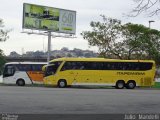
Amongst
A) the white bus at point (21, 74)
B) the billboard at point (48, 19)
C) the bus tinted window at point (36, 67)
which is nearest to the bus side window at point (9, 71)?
the white bus at point (21, 74)

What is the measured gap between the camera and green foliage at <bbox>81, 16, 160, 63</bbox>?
6197 centimetres

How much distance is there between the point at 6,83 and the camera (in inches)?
2024

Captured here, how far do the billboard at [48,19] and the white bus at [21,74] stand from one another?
786cm

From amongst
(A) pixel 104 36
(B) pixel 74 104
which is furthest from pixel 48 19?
(B) pixel 74 104

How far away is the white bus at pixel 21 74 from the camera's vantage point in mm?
50750

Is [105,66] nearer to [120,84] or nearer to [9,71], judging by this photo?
[120,84]

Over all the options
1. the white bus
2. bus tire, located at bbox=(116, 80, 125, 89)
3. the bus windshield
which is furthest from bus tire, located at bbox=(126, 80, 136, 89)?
the white bus

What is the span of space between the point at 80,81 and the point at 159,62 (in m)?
23.2

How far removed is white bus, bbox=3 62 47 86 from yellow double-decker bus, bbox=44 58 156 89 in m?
5.07

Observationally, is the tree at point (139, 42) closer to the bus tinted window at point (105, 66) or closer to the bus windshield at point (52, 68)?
the bus tinted window at point (105, 66)

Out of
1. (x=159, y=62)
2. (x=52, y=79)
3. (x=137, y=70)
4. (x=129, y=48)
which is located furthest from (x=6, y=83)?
(x=159, y=62)

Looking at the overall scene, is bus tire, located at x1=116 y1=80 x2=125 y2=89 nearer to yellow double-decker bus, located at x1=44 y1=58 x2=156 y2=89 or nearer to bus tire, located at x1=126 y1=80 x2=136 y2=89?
yellow double-decker bus, located at x1=44 y1=58 x2=156 y2=89

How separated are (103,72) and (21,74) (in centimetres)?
975

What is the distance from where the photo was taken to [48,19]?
60156 millimetres
